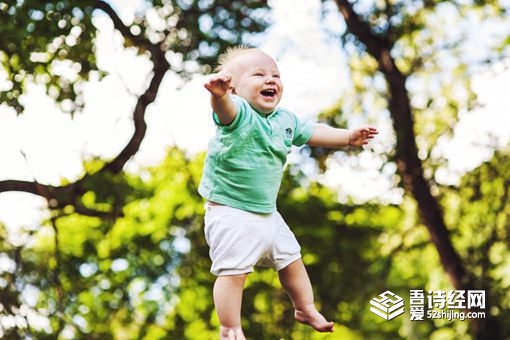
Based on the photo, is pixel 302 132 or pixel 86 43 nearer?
pixel 302 132

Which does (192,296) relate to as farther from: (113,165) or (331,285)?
(113,165)

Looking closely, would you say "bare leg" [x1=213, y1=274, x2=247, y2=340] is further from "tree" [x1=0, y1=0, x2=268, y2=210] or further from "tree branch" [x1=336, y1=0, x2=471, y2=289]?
"tree branch" [x1=336, y1=0, x2=471, y2=289]

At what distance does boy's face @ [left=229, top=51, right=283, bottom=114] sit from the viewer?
2572 mm

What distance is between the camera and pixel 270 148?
2.57 metres

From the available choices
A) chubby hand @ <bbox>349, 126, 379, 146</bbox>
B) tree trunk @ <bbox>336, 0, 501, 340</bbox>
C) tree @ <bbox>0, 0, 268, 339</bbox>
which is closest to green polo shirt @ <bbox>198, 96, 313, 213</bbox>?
chubby hand @ <bbox>349, 126, 379, 146</bbox>

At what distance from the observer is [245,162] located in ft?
8.27

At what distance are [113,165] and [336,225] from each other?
15.3ft

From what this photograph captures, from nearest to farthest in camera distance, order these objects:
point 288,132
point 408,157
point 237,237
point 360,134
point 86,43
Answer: point 237,237, point 288,132, point 360,134, point 86,43, point 408,157

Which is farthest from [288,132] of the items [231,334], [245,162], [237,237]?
[231,334]

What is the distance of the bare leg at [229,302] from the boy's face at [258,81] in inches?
19.1

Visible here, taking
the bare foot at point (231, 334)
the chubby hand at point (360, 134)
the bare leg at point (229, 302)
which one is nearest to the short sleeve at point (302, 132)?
the chubby hand at point (360, 134)

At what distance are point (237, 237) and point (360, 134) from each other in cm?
55

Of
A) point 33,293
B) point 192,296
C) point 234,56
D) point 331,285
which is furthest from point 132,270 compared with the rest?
point 234,56

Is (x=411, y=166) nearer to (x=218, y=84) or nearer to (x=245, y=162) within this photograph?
(x=245, y=162)
